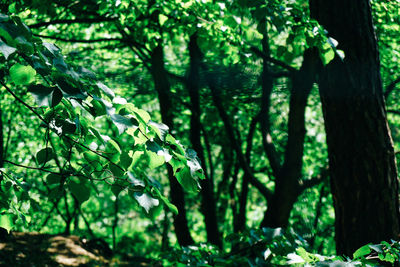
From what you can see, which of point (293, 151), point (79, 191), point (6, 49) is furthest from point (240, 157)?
point (6, 49)

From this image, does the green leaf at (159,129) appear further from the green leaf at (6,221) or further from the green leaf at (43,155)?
the green leaf at (6,221)

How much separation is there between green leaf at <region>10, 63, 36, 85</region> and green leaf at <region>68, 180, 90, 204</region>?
66cm

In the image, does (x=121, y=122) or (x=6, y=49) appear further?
(x=121, y=122)

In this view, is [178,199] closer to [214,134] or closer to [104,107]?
[214,134]

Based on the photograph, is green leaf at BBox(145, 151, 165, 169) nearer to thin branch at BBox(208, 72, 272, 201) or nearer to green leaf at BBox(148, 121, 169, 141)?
green leaf at BBox(148, 121, 169, 141)

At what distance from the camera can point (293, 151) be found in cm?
512

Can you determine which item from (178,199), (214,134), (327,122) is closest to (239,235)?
(327,122)

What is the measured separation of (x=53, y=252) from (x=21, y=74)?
474 centimetres

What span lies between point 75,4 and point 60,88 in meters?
5.05

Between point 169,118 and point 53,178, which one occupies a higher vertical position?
point 169,118

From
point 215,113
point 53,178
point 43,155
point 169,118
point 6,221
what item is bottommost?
point 6,221

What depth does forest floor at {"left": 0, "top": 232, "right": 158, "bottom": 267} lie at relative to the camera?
17.1 ft

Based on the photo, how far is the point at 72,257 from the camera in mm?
5465

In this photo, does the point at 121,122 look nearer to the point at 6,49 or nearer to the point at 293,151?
the point at 6,49
